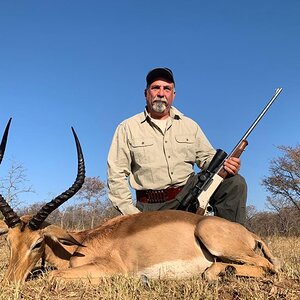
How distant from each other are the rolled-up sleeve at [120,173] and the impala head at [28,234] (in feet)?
3.87

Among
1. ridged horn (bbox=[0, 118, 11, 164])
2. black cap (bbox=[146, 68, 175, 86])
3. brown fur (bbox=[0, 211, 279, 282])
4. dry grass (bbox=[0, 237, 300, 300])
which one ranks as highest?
black cap (bbox=[146, 68, 175, 86])

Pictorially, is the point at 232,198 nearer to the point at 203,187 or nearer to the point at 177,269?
the point at 203,187

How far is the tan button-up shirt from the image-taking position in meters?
5.83

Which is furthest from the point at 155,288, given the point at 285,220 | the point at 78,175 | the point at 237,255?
the point at 285,220

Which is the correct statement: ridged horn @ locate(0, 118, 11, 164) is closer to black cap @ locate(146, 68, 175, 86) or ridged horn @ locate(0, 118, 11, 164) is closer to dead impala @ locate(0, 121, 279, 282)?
dead impala @ locate(0, 121, 279, 282)

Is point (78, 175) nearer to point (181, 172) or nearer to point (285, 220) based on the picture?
point (181, 172)

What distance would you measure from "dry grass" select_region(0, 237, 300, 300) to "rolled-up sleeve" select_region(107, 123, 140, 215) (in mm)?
1879

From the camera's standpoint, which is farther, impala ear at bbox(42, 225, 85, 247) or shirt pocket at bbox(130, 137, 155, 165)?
shirt pocket at bbox(130, 137, 155, 165)

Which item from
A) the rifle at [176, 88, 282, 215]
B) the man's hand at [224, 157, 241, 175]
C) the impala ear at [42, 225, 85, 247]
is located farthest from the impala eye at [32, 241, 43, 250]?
the man's hand at [224, 157, 241, 175]

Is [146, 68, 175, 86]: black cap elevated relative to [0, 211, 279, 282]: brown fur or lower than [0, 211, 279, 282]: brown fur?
elevated

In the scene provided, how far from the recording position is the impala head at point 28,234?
3.93 m

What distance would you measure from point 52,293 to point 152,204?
2568mm

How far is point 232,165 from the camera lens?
17.8ft

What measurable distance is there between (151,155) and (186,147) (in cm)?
54
